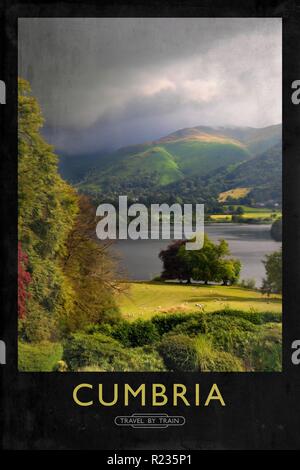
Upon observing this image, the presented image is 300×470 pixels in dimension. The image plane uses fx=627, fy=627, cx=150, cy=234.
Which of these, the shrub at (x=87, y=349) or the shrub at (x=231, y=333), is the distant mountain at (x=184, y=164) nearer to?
the shrub at (x=231, y=333)

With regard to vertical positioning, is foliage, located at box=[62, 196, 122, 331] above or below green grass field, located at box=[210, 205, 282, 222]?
below

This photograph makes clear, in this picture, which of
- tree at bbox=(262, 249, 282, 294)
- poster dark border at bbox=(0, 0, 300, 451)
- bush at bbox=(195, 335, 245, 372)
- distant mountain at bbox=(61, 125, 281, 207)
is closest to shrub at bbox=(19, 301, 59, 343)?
poster dark border at bbox=(0, 0, 300, 451)

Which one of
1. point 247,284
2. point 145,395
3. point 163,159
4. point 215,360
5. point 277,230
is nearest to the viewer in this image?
point 145,395

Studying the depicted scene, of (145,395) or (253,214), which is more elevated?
(253,214)

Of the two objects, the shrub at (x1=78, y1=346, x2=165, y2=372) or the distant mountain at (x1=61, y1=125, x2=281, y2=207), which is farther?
the distant mountain at (x1=61, y1=125, x2=281, y2=207)

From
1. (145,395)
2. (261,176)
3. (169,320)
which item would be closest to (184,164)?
(261,176)

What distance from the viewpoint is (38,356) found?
24.3ft

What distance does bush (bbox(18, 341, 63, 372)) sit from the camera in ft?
24.2

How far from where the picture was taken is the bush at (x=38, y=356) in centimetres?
738

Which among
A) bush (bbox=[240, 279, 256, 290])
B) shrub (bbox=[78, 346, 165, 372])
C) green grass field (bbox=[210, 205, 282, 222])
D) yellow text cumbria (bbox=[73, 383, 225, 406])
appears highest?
green grass field (bbox=[210, 205, 282, 222])

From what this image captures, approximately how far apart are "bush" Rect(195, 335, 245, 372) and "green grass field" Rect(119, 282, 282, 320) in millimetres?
488

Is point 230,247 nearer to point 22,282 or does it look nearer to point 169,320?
point 169,320

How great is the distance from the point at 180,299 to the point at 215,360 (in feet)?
2.77

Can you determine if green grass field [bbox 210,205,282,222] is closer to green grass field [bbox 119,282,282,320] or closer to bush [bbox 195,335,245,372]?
green grass field [bbox 119,282,282,320]
